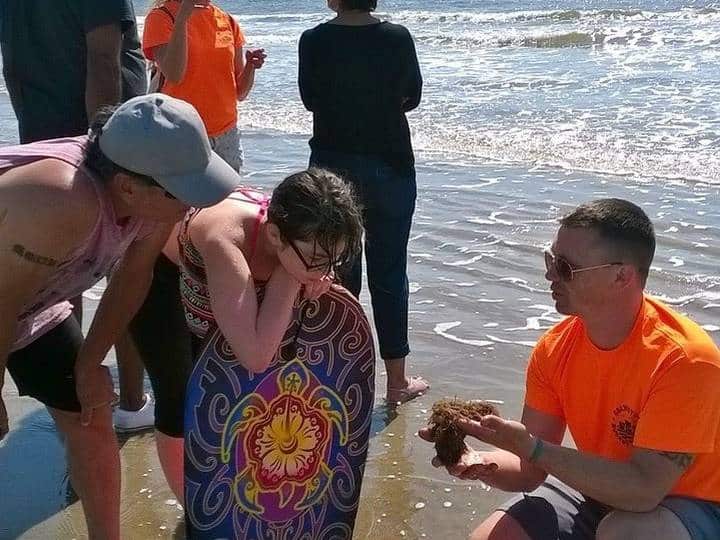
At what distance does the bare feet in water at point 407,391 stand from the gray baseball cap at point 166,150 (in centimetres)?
204

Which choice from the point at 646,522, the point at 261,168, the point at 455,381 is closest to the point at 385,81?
the point at 455,381

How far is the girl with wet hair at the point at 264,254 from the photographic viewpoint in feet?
8.76

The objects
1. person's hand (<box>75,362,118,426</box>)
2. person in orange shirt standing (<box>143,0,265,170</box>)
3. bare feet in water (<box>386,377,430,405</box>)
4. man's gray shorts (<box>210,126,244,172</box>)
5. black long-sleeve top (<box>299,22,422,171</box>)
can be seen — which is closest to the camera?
person's hand (<box>75,362,118,426</box>)

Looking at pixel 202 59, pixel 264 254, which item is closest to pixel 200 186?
pixel 264 254

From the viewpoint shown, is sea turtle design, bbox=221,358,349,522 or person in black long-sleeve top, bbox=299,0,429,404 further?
person in black long-sleeve top, bbox=299,0,429,404

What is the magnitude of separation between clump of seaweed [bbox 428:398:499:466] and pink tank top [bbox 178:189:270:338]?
69cm

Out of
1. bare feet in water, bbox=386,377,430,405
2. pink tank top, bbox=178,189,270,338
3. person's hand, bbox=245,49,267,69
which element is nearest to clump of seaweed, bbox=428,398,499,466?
pink tank top, bbox=178,189,270,338

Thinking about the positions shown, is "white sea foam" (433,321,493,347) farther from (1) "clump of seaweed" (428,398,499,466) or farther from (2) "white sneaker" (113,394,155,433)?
(1) "clump of seaweed" (428,398,499,466)

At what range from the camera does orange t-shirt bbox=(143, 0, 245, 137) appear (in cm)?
473

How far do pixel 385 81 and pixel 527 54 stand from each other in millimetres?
12022

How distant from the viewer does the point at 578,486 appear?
2.62 meters

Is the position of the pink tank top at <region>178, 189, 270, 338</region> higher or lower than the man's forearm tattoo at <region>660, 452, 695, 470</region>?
higher

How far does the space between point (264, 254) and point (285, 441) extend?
595 millimetres

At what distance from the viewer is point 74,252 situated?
8.64 feet
